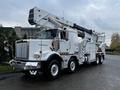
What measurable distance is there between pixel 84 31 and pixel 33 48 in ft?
19.7

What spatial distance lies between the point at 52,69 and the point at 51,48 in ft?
3.61

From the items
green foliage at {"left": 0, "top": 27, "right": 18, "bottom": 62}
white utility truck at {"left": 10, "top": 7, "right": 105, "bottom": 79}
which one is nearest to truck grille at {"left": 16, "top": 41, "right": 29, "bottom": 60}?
white utility truck at {"left": 10, "top": 7, "right": 105, "bottom": 79}

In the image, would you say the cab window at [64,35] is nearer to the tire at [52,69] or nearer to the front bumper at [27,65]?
the tire at [52,69]

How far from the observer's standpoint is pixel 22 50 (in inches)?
399

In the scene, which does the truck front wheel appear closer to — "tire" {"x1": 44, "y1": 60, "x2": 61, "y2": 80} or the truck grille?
"tire" {"x1": 44, "y1": 60, "x2": 61, "y2": 80}

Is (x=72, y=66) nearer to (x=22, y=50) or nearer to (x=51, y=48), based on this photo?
(x=51, y=48)

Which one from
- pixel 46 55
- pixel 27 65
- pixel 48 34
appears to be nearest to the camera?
pixel 27 65

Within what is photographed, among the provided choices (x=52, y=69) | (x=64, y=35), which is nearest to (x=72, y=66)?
(x=64, y=35)

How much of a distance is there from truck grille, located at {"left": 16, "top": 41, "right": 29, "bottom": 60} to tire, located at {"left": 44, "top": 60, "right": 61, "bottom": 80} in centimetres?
122

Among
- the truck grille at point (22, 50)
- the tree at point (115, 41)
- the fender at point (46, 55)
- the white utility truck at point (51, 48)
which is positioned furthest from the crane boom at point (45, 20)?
the tree at point (115, 41)

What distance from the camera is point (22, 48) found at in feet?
33.3

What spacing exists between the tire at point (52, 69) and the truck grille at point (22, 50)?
48.1 inches

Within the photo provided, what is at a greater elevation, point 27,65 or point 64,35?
point 64,35

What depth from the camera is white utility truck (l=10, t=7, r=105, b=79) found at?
971 centimetres
